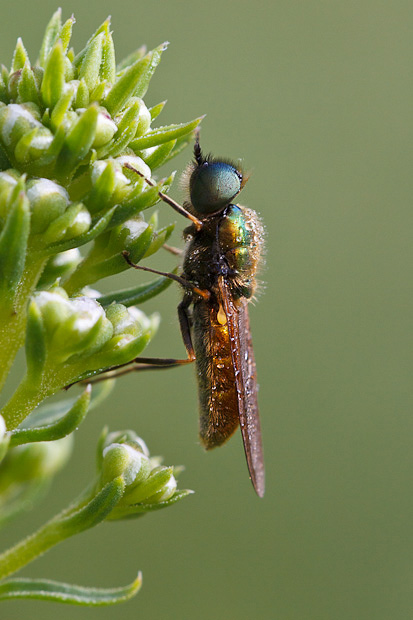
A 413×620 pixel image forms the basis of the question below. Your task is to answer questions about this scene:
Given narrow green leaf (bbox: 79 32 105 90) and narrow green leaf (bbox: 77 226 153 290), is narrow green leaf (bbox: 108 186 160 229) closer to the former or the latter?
narrow green leaf (bbox: 77 226 153 290)

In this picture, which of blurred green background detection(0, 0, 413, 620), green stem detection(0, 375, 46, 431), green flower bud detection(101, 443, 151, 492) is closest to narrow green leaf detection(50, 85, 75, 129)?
green stem detection(0, 375, 46, 431)

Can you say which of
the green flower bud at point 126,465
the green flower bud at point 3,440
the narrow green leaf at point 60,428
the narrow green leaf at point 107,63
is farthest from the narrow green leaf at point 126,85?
the green flower bud at point 126,465

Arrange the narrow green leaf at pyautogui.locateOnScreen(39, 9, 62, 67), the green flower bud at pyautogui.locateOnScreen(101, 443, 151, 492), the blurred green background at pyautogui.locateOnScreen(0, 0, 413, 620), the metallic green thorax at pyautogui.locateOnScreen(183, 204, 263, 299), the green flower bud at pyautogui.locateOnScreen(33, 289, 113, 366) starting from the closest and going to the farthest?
the green flower bud at pyautogui.locateOnScreen(33, 289, 113, 366)
the narrow green leaf at pyautogui.locateOnScreen(39, 9, 62, 67)
the green flower bud at pyautogui.locateOnScreen(101, 443, 151, 492)
the metallic green thorax at pyautogui.locateOnScreen(183, 204, 263, 299)
the blurred green background at pyautogui.locateOnScreen(0, 0, 413, 620)

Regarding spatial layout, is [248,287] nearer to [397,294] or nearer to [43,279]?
[43,279]

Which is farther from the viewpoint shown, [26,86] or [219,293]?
[219,293]

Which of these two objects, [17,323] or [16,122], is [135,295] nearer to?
[17,323]

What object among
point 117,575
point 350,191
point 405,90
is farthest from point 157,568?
point 405,90

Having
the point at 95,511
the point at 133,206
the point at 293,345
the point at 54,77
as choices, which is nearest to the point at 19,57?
the point at 54,77

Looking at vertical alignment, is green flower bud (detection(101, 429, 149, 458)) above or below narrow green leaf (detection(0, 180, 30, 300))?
below
